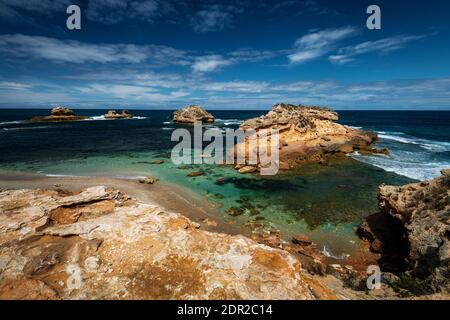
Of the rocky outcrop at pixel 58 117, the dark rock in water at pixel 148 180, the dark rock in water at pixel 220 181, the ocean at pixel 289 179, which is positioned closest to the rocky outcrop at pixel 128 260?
the ocean at pixel 289 179

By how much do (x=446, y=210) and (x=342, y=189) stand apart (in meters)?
13.5

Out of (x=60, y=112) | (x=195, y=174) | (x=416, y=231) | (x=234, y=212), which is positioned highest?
(x=60, y=112)

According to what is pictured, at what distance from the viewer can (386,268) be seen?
1218 cm

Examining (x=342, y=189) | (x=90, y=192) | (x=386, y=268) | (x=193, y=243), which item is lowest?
(x=386, y=268)

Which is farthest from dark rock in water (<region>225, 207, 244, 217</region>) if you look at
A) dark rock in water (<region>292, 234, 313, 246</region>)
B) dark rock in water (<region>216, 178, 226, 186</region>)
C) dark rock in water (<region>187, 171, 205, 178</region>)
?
dark rock in water (<region>187, 171, 205, 178</region>)

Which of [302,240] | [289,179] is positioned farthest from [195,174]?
[302,240]

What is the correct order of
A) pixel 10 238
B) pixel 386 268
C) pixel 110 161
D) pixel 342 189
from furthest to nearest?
pixel 110 161, pixel 342 189, pixel 386 268, pixel 10 238

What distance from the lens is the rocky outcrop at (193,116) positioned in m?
104

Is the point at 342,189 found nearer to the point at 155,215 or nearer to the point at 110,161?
the point at 155,215

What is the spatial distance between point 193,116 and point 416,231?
9836 cm

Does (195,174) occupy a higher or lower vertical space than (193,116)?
lower

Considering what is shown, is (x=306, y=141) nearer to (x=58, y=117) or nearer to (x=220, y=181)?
(x=220, y=181)

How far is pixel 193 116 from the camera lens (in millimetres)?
104562

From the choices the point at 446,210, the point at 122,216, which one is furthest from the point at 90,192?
the point at 446,210
